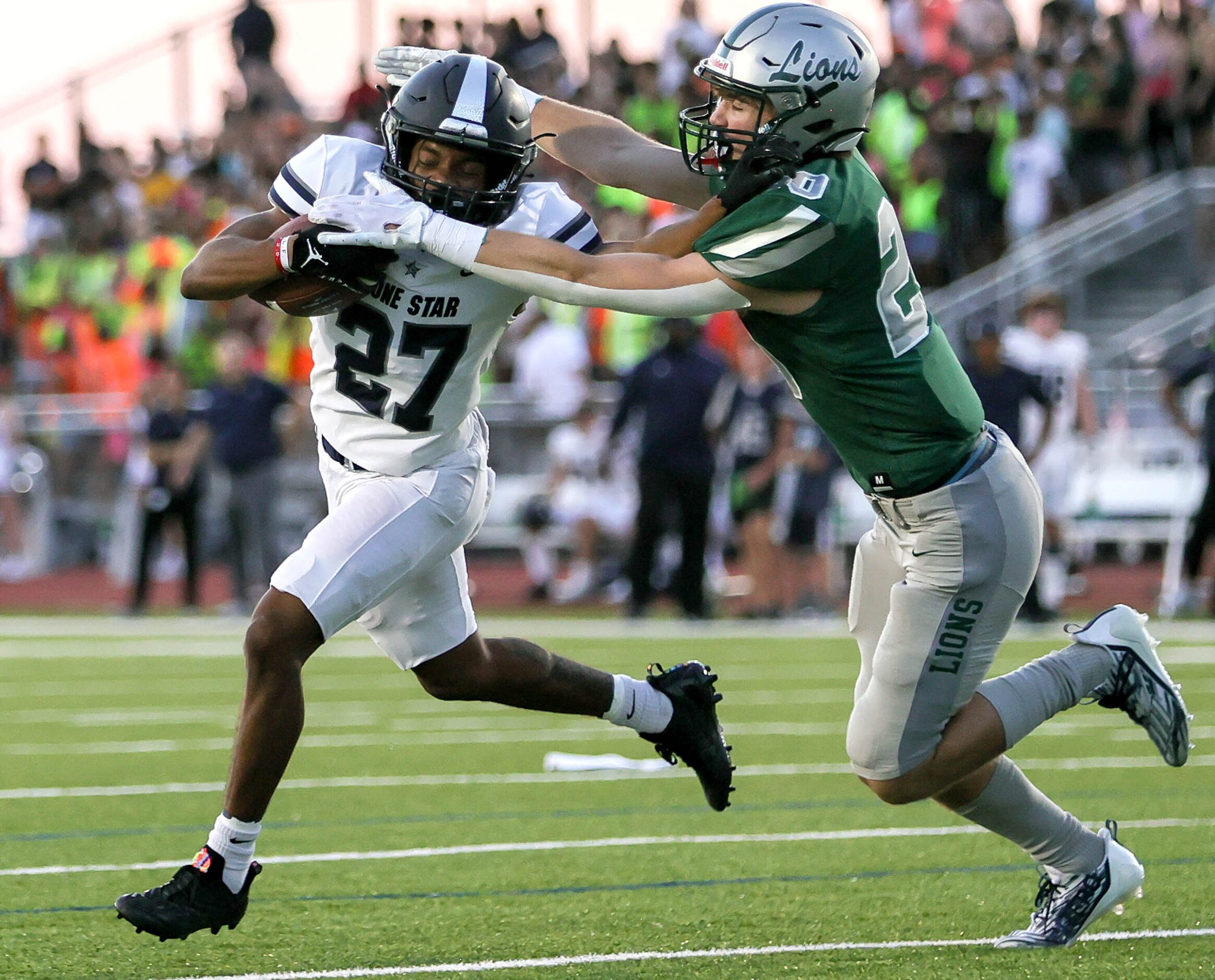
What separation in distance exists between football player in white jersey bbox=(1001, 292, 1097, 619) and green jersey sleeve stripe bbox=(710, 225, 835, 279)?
725cm

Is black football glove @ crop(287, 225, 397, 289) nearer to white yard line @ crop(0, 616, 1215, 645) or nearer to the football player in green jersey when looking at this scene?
the football player in green jersey

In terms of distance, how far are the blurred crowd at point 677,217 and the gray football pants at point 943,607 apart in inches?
297

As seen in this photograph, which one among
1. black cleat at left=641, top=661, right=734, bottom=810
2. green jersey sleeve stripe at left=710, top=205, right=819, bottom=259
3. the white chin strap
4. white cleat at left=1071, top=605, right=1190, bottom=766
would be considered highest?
green jersey sleeve stripe at left=710, top=205, right=819, bottom=259

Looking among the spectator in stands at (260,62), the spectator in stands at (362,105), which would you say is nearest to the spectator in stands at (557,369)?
the spectator in stands at (362,105)

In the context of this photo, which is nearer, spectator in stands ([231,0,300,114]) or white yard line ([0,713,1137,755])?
white yard line ([0,713,1137,755])

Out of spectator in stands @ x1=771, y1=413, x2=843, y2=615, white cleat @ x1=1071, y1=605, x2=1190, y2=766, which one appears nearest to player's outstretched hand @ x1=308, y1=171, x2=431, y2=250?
white cleat @ x1=1071, y1=605, x2=1190, y2=766

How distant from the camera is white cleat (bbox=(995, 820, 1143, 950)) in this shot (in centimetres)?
380

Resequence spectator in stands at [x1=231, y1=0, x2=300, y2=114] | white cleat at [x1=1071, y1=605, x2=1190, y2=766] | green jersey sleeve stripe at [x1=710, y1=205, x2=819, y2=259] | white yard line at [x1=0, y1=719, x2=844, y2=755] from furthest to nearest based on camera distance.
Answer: spectator in stands at [x1=231, y1=0, x2=300, y2=114]
white yard line at [x1=0, y1=719, x2=844, y2=755]
white cleat at [x1=1071, y1=605, x2=1190, y2=766]
green jersey sleeve stripe at [x1=710, y1=205, x2=819, y2=259]

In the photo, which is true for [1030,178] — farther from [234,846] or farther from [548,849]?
[234,846]

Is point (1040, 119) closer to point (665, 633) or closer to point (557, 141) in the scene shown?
point (665, 633)

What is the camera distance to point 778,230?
11.4 ft

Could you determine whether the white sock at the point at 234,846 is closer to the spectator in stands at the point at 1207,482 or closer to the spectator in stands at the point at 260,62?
the spectator in stands at the point at 1207,482

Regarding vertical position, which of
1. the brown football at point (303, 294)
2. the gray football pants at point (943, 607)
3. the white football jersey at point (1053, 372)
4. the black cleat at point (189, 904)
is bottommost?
the white football jersey at point (1053, 372)

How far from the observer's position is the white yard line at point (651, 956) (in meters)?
3.51
